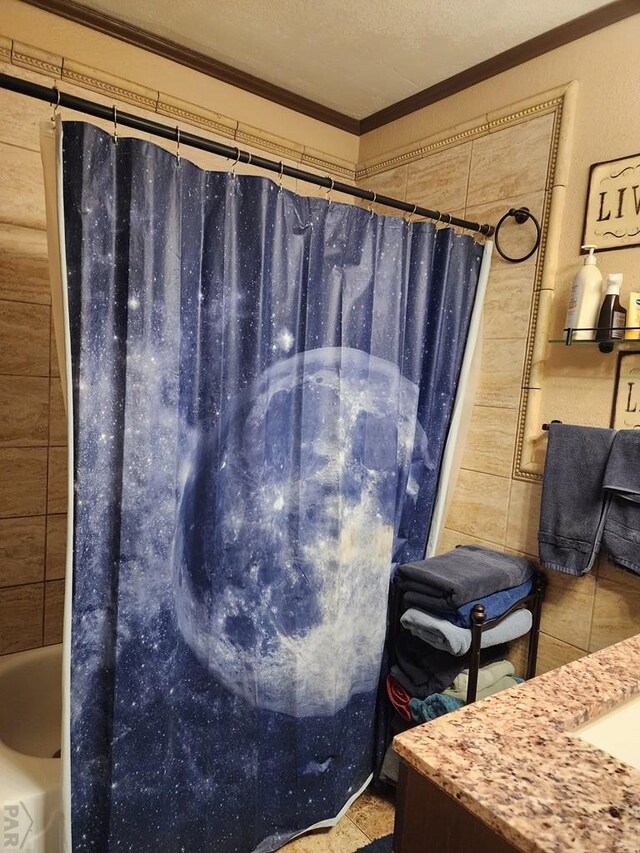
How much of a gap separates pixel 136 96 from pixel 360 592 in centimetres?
190

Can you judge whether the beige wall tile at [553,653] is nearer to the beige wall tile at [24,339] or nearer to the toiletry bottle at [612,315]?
the toiletry bottle at [612,315]

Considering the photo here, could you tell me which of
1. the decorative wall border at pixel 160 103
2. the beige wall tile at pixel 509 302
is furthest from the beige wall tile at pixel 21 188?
the beige wall tile at pixel 509 302

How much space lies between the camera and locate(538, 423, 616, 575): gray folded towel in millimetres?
1550

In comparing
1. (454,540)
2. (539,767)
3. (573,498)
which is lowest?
(454,540)

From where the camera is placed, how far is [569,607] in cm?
172

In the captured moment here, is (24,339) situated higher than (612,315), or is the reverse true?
(612,315)

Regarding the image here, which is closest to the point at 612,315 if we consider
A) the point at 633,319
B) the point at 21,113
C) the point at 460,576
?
the point at 633,319

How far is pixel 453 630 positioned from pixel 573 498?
20.4 inches

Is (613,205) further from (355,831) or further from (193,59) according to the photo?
(355,831)

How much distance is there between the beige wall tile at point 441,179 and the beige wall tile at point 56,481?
171cm

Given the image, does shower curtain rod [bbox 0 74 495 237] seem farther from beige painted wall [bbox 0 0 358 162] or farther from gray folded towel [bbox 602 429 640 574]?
gray folded towel [bbox 602 429 640 574]

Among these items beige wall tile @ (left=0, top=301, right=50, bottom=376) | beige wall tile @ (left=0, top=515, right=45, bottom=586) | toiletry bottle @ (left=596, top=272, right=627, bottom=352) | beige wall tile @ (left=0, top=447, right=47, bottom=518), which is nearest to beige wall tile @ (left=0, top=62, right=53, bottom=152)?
beige wall tile @ (left=0, top=301, right=50, bottom=376)

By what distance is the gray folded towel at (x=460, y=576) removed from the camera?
1593 millimetres

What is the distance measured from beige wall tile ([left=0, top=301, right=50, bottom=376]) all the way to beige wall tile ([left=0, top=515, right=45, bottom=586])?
1.72 ft
